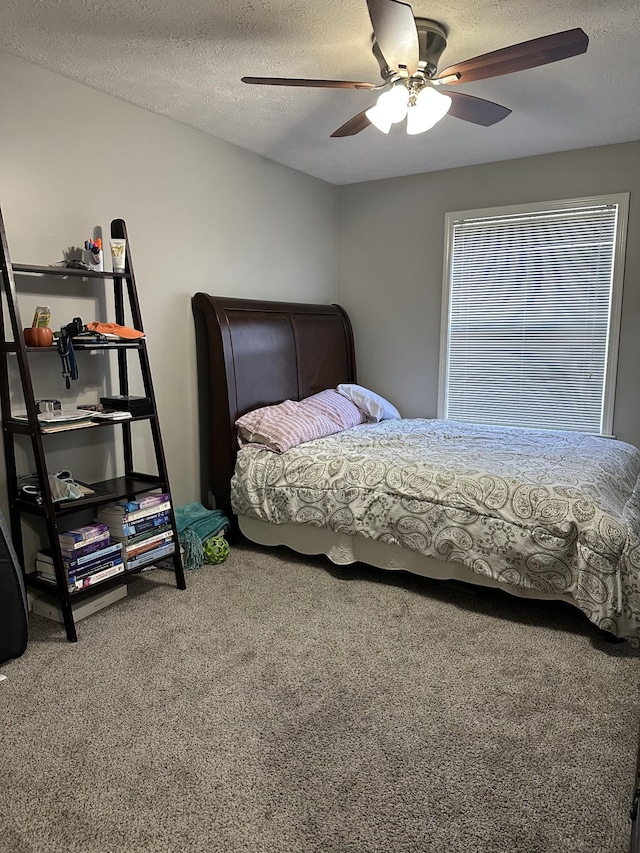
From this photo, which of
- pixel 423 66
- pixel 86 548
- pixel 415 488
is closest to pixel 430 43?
pixel 423 66

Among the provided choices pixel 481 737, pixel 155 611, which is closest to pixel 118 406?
pixel 155 611

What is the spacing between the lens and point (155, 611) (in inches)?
109

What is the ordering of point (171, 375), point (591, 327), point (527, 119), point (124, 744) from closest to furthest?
point (124, 744) < point (527, 119) < point (171, 375) < point (591, 327)

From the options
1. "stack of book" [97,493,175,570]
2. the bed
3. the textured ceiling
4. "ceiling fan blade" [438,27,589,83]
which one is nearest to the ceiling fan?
"ceiling fan blade" [438,27,589,83]

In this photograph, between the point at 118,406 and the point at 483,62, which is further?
the point at 118,406

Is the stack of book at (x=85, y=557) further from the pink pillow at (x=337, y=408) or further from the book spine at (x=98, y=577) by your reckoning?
the pink pillow at (x=337, y=408)

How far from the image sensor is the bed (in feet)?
8.28

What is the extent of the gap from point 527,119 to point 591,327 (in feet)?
4.70

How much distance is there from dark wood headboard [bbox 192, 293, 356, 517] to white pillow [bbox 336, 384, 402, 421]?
8.2 inches

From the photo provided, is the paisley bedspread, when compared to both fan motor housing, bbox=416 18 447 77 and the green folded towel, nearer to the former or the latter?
the green folded towel

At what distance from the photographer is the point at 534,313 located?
4.22m

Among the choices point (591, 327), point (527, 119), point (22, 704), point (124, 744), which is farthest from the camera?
point (591, 327)

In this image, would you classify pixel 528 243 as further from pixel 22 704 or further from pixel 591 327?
pixel 22 704

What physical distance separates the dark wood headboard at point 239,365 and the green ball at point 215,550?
0.31 m
